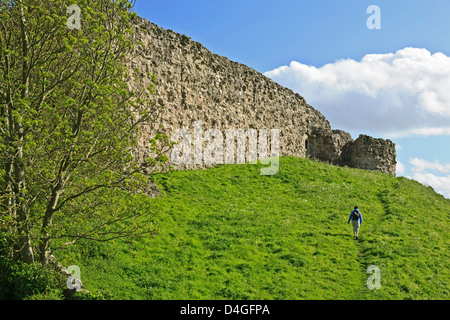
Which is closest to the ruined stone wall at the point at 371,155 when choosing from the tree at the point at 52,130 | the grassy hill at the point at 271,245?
the grassy hill at the point at 271,245

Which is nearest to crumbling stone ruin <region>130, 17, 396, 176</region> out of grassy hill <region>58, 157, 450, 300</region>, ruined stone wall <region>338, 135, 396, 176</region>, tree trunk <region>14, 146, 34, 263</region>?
ruined stone wall <region>338, 135, 396, 176</region>

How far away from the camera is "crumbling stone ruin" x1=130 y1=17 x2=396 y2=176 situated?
30672 mm

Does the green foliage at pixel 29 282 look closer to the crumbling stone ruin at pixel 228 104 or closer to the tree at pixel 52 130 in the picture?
the tree at pixel 52 130

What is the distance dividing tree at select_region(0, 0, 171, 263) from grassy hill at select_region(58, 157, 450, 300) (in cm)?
185

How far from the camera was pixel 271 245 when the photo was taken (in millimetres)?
21734

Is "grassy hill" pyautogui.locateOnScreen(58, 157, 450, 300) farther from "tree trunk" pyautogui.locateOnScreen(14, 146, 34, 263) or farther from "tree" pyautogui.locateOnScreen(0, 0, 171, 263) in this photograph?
"tree" pyautogui.locateOnScreen(0, 0, 171, 263)

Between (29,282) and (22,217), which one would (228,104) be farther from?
(29,282)

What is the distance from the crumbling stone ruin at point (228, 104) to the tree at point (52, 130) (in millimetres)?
7248

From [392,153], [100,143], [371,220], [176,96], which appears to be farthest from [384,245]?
[392,153]

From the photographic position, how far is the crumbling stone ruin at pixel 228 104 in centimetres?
3067

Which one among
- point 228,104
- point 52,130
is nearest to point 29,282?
point 52,130

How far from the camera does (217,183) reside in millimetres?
31109

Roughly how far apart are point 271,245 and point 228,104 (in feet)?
59.9
